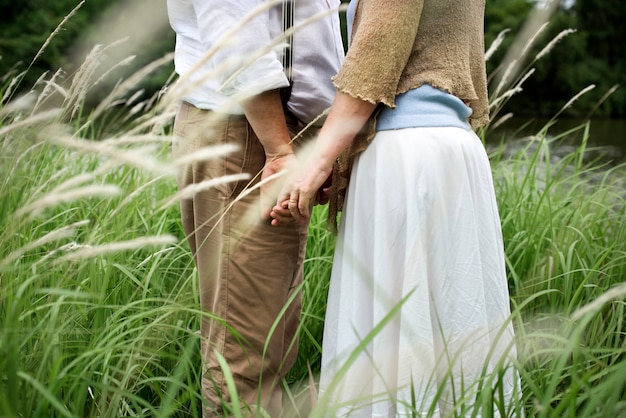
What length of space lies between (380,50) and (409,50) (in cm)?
7

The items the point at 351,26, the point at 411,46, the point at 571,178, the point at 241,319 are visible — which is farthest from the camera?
the point at 571,178

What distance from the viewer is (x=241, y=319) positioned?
1589 millimetres

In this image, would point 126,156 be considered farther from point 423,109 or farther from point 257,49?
point 423,109

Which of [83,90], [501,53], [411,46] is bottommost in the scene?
[501,53]

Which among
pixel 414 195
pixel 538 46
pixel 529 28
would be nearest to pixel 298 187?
pixel 414 195

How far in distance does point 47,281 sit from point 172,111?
0.55m

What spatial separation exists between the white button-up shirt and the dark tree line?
10.5 m

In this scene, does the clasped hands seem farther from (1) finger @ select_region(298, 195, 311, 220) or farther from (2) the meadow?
(2) the meadow

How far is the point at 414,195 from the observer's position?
1364 millimetres

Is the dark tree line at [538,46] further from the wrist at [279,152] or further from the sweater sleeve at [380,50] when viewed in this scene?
the sweater sleeve at [380,50]

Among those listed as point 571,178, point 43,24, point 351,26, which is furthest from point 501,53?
point 351,26

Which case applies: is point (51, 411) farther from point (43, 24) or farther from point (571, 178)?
point (43, 24)

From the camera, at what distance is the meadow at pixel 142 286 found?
93 centimetres

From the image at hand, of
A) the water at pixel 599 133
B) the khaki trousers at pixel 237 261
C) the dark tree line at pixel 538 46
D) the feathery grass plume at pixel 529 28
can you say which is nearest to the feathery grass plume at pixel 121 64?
Answer: the khaki trousers at pixel 237 261
